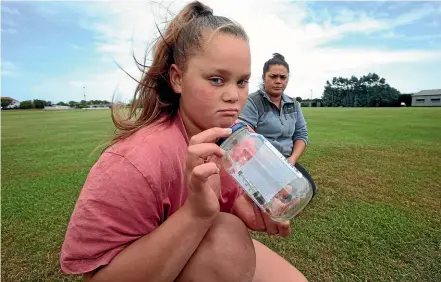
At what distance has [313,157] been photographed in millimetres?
8773

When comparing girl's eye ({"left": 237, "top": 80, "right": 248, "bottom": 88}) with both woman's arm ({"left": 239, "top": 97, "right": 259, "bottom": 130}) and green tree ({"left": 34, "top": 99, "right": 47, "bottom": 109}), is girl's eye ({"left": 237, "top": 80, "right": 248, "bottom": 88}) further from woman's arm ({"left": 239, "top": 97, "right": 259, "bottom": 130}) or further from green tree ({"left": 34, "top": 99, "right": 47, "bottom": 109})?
green tree ({"left": 34, "top": 99, "right": 47, "bottom": 109})

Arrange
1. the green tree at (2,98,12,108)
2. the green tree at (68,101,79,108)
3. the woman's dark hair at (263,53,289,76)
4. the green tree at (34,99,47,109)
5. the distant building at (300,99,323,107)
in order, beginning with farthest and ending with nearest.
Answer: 1. the green tree at (68,101,79,108)
2. the green tree at (34,99,47,109)
3. the green tree at (2,98,12,108)
4. the distant building at (300,99,323,107)
5. the woman's dark hair at (263,53,289,76)

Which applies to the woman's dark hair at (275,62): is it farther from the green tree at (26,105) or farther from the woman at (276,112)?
the green tree at (26,105)

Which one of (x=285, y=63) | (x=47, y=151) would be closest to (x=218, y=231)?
(x=285, y=63)

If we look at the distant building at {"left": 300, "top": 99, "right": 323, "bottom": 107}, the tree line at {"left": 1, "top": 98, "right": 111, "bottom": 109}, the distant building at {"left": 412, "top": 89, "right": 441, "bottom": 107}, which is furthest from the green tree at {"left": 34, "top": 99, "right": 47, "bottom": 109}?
the distant building at {"left": 412, "top": 89, "right": 441, "bottom": 107}

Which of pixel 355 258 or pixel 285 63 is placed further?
pixel 285 63

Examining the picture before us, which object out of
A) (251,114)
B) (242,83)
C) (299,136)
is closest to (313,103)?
(299,136)

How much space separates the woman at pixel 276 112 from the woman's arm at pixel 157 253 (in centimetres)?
329

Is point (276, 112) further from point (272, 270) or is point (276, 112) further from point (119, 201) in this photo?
point (119, 201)

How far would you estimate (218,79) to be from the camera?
1.58 metres

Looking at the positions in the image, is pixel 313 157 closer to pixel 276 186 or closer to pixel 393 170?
pixel 393 170

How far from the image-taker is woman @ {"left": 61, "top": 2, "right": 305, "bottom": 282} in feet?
4.62

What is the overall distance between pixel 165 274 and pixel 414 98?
8451cm

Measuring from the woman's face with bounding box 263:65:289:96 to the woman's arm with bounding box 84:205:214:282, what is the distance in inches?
145
